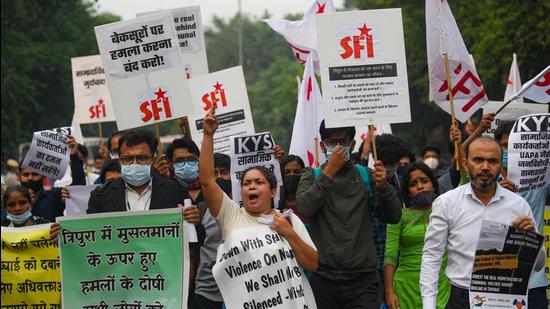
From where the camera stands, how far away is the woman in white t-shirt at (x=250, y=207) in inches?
294

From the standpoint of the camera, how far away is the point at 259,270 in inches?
294

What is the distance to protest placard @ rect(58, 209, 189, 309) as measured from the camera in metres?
8.05

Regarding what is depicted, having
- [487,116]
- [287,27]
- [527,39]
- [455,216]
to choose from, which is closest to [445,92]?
[487,116]

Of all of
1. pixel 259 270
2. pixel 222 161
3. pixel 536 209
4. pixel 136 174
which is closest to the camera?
pixel 259 270

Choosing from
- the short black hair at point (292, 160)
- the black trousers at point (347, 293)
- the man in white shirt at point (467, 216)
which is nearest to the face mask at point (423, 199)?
the black trousers at point (347, 293)

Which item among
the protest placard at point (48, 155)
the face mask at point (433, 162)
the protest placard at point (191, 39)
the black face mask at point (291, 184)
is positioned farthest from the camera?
the face mask at point (433, 162)

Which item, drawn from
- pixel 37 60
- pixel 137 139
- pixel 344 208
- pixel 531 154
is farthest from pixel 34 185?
pixel 37 60

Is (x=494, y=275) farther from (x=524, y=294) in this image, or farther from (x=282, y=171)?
(x=282, y=171)

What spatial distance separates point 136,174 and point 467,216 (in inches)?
94.4

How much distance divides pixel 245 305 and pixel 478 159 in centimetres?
165

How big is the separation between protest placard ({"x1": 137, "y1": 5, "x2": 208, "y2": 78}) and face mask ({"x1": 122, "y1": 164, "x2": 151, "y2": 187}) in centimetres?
490

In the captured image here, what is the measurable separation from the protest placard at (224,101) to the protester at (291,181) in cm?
194

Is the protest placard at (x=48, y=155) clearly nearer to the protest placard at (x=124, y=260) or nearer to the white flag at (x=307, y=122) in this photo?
the white flag at (x=307, y=122)

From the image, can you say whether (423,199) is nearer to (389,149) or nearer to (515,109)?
(389,149)
